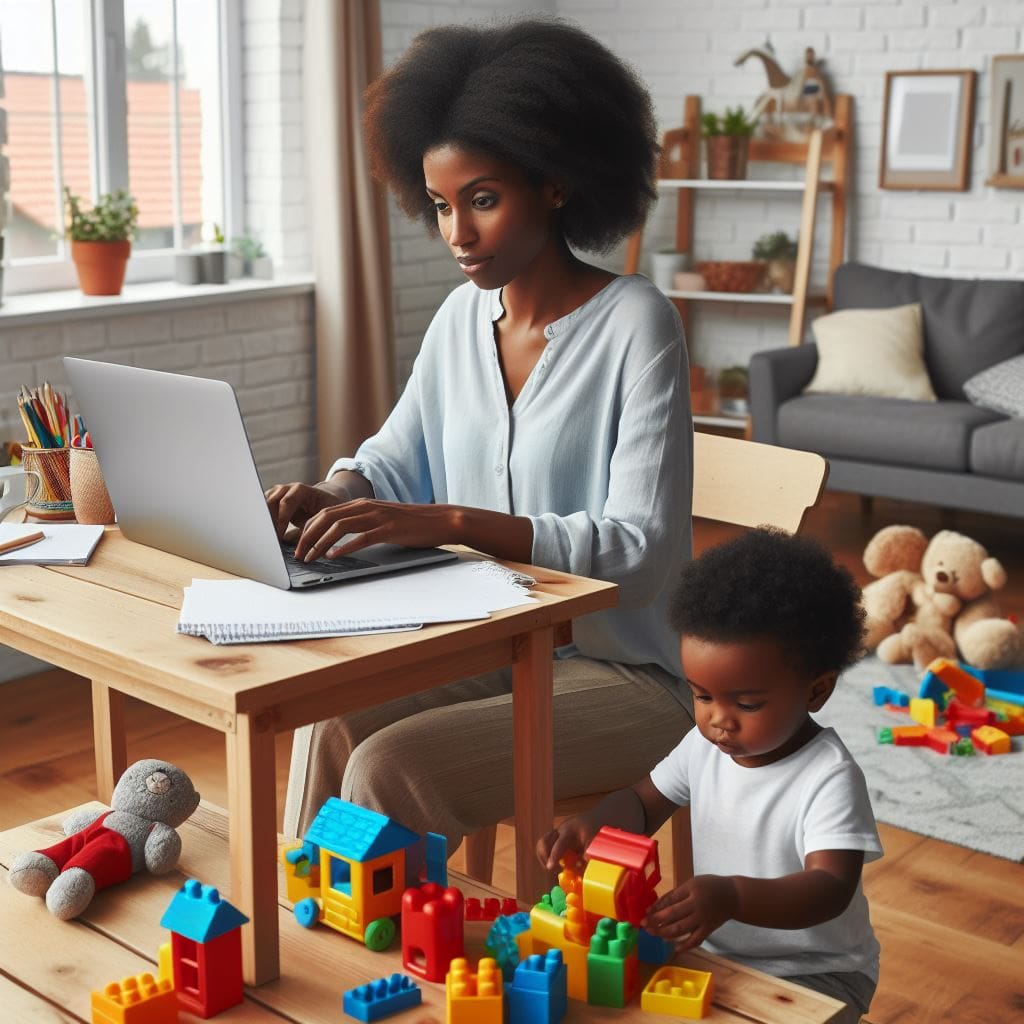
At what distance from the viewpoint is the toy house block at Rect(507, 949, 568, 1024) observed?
1189 mm

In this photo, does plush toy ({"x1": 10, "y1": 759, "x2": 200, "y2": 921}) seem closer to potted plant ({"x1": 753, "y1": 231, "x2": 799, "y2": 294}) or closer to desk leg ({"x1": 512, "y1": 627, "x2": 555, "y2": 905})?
desk leg ({"x1": 512, "y1": 627, "x2": 555, "y2": 905})

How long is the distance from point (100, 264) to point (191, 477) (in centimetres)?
247

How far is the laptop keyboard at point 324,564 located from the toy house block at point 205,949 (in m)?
0.35

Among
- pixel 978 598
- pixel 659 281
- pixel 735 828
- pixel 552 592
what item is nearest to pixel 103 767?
pixel 552 592

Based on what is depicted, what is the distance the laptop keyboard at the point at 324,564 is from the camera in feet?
4.76

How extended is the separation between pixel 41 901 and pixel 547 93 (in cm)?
108

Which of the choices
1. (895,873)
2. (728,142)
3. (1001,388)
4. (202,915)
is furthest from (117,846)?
(728,142)

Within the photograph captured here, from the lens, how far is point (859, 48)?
529 centimetres

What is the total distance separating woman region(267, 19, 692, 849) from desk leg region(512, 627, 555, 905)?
0.46 feet

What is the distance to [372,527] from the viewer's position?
1.49 meters

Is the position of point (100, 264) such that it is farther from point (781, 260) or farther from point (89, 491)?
point (781, 260)

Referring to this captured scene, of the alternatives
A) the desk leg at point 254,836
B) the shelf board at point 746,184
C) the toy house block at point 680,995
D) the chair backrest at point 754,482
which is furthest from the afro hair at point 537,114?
the shelf board at point 746,184

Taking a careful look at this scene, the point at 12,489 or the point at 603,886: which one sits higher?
the point at 12,489

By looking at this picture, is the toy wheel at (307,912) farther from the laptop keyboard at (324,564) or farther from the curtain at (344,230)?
the curtain at (344,230)
